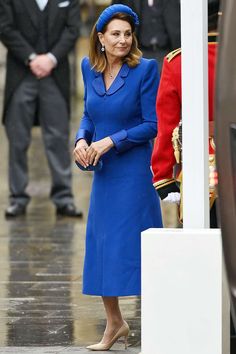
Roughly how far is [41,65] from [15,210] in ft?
4.99

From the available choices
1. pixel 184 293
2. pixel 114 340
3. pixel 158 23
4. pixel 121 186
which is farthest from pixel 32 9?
pixel 184 293

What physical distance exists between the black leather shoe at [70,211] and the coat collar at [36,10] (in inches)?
72.3

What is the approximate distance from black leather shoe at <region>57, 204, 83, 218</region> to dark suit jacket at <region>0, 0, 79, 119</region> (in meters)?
1.13

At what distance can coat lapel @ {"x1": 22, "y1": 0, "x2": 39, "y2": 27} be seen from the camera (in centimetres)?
1458

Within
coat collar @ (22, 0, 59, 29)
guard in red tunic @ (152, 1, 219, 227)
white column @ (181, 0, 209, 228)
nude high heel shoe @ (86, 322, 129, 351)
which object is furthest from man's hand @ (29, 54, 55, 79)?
white column @ (181, 0, 209, 228)

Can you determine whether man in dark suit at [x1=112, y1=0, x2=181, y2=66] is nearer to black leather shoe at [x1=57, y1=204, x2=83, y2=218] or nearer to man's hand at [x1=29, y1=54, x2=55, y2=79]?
man's hand at [x1=29, y1=54, x2=55, y2=79]

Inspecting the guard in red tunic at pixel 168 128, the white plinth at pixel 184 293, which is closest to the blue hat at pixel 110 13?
the guard in red tunic at pixel 168 128

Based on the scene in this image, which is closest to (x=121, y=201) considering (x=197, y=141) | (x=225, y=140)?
(x=197, y=141)

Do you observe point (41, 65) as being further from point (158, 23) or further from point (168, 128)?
point (168, 128)

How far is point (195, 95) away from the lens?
7367 millimetres

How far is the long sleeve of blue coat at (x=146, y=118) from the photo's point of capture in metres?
8.21

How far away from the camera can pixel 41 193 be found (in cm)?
1662

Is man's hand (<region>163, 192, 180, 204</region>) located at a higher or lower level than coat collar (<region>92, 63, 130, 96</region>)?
lower

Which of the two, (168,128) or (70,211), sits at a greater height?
(168,128)
